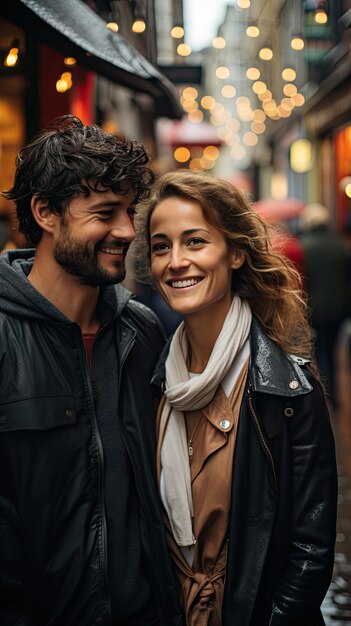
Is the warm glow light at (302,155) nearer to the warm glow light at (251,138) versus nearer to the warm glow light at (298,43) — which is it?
the warm glow light at (298,43)

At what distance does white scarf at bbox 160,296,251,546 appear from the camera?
2674 millimetres

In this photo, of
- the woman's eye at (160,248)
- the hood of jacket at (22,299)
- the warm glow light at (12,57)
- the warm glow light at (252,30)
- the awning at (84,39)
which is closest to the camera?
the hood of jacket at (22,299)

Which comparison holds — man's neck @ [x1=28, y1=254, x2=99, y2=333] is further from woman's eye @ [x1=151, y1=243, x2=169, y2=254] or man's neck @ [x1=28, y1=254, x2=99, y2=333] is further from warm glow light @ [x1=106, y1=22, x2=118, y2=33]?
warm glow light @ [x1=106, y1=22, x2=118, y2=33]

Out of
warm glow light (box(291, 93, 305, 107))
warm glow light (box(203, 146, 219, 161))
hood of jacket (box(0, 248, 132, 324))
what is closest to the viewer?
hood of jacket (box(0, 248, 132, 324))

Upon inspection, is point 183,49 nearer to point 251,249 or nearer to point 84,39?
point 84,39

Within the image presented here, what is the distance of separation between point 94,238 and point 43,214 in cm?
23

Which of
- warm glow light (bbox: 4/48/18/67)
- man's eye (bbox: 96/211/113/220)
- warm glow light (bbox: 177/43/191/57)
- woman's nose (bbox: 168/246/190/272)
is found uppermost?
warm glow light (bbox: 177/43/191/57)

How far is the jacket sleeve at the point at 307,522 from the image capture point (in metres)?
2.60

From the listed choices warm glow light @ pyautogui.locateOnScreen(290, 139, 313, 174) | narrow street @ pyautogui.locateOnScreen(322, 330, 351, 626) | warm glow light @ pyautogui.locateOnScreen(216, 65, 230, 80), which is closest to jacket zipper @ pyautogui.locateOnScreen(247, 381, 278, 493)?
narrow street @ pyautogui.locateOnScreen(322, 330, 351, 626)

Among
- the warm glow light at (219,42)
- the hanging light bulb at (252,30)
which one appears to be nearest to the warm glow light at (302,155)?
the warm glow light at (219,42)

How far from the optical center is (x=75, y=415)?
2.50 m

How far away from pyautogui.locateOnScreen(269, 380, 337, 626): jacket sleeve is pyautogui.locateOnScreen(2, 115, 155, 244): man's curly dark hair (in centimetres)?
104

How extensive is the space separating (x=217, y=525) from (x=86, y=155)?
140 centimetres

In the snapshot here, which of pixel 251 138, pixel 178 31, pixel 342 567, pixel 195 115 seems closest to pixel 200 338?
pixel 342 567
